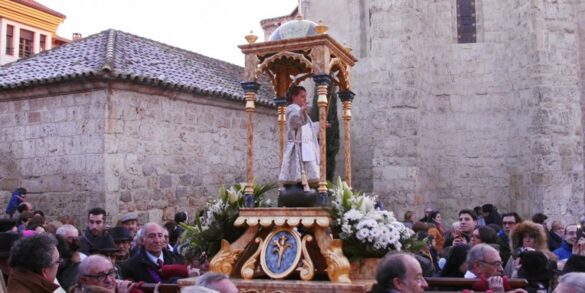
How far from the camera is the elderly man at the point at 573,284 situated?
3.39 m

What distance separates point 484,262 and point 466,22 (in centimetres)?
1348

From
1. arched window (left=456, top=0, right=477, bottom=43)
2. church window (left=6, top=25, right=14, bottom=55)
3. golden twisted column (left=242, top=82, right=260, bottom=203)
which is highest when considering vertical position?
church window (left=6, top=25, right=14, bottom=55)

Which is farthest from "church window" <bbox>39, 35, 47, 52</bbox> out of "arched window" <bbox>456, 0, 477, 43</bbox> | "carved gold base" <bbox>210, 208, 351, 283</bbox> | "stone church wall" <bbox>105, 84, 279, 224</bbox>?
"carved gold base" <bbox>210, 208, 351, 283</bbox>

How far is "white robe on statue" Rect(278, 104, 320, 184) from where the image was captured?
5.75 m

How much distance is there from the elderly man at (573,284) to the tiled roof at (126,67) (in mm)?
9674

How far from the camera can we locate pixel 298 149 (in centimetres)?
584

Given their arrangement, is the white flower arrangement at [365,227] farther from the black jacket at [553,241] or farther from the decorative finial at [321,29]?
the black jacket at [553,241]

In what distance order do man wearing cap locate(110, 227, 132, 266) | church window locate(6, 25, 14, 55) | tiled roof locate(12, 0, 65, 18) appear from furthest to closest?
tiled roof locate(12, 0, 65, 18) → church window locate(6, 25, 14, 55) → man wearing cap locate(110, 227, 132, 266)

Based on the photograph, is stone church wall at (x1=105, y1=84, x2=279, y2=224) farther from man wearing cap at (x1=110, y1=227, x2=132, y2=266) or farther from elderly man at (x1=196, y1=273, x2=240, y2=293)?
elderly man at (x1=196, y1=273, x2=240, y2=293)

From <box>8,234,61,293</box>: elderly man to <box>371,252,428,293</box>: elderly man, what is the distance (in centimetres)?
209

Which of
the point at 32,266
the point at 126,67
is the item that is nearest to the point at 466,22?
the point at 126,67

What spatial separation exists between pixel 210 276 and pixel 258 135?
1217cm

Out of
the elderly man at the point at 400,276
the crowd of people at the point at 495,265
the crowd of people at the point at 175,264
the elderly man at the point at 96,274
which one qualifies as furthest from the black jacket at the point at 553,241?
the elderly man at the point at 96,274

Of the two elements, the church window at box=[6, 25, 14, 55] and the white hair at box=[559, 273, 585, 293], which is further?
the church window at box=[6, 25, 14, 55]
